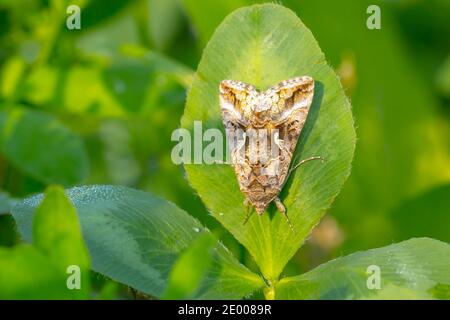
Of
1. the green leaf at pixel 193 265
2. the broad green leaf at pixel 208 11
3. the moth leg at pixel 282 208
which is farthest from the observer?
the broad green leaf at pixel 208 11

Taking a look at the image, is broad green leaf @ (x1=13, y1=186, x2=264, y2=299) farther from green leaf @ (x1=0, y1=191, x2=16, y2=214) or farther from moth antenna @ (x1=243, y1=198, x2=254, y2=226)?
green leaf @ (x1=0, y1=191, x2=16, y2=214)

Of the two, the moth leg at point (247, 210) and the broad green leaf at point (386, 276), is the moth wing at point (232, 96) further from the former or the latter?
the broad green leaf at point (386, 276)

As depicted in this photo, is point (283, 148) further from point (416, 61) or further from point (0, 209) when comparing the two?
point (416, 61)

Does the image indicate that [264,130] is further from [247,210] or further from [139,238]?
[139,238]

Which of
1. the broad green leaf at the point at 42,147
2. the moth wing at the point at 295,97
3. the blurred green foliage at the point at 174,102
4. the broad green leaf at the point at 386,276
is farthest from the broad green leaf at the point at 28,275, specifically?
the broad green leaf at the point at 42,147

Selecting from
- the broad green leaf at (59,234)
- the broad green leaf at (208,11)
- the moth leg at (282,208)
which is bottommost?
the broad green leaf at (59,234)
